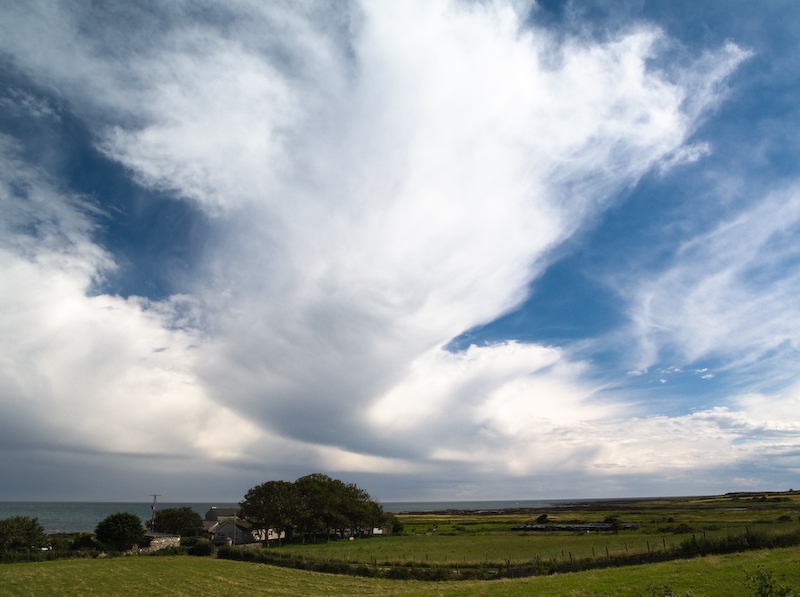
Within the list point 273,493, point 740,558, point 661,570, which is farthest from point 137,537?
point 740,558

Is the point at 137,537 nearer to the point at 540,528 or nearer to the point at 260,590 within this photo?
the point at 260,590

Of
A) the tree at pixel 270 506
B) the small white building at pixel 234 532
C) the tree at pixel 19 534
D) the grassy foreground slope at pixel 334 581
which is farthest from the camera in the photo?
the small white building at pixel 234 532

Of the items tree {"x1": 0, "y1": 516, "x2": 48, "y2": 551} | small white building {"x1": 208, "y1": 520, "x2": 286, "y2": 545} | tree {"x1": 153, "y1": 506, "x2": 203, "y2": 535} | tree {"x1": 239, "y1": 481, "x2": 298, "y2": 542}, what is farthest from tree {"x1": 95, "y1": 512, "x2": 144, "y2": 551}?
tree {"x1": 153, "y1": 506, "x2": 203, "y2": 535}

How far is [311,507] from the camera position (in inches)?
3474

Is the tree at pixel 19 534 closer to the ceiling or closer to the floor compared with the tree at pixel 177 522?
closer to the ceiling

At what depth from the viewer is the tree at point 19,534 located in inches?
2110

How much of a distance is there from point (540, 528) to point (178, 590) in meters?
93.6

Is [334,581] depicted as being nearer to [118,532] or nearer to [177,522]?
[118,532]

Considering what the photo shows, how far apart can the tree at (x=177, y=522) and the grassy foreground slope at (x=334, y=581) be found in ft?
126

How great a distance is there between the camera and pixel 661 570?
30.4 metres

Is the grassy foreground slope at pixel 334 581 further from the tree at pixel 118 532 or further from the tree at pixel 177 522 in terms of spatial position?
the tree at pixel 177 522

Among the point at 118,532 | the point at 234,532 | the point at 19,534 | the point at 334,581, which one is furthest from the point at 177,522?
the point at 334,581

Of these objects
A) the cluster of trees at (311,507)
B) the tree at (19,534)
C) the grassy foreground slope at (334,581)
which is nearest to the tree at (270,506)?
the cluster of trees at (311,507)

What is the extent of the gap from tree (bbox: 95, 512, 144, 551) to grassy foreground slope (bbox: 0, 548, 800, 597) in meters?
12.3
